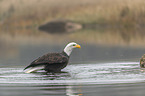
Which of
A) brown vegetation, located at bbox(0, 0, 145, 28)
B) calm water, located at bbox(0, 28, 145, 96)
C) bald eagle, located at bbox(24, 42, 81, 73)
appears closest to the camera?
calm water, located at bbox(0, 28, 145, 96)

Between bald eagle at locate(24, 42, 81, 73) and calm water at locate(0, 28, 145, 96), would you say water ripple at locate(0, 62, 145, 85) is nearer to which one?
calm water at locate(0, 28, 145, 96)

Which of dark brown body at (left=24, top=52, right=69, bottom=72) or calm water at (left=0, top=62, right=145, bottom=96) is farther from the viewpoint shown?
dark brown body at (left=24, top=52, right=69, bottom=72)

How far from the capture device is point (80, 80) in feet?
66.0

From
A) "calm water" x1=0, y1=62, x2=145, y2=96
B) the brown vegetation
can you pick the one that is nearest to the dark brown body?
"calm water" x1=0, y1=62, x2=145, y2=96

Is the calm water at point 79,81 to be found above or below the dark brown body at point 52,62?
below

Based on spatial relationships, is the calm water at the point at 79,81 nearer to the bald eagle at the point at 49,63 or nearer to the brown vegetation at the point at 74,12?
the bald eagle at the point at 49,63

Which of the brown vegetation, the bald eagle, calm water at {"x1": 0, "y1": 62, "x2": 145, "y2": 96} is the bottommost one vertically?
calm water at {"x1": 0, "y1": 62, "x2": 145, "y2": 96}

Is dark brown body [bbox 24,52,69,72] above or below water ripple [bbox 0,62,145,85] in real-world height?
above

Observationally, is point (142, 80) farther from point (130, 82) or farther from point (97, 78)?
point (97, 78)

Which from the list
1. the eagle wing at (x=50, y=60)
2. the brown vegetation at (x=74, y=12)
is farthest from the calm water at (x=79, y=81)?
the brown vegetation at (x=74, y=12)

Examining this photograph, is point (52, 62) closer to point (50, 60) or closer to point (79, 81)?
point (50, 60)

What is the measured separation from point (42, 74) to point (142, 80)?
5.00 metres

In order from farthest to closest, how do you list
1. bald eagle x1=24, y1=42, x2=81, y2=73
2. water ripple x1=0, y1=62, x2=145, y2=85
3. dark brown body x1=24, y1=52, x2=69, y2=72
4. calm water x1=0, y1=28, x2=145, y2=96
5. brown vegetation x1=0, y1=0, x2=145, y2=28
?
brown vegetation x1=0, y1=0, x2=145, y2=28, dark brown body x1=24, y1=52, x2=69, y2=72, bald eagle x1=24, y1=42, x2=81, y2=73, water ripple x1=0, y1=62, x2=145, y2=85, calm water x1=0, y1=28, x2=145, y2=96

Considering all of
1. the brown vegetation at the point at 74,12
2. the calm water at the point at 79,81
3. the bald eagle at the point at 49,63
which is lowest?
the calm water at the point at 79,81
